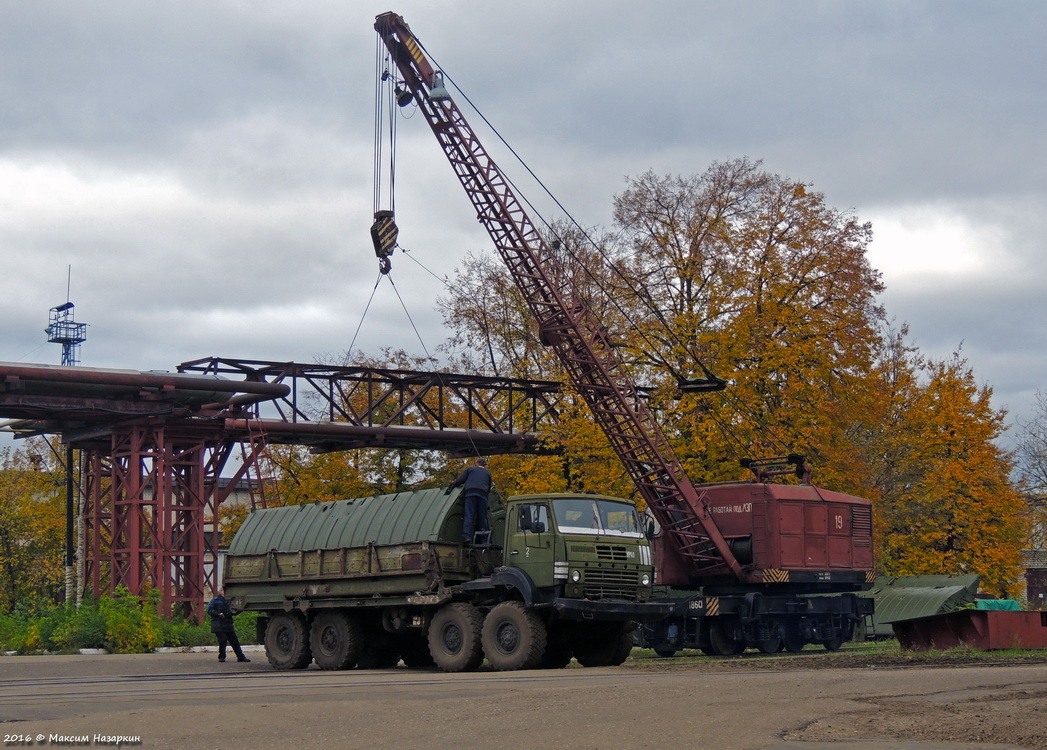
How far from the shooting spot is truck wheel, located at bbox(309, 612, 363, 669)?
22938 millimetres

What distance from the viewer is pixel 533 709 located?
1266 cm

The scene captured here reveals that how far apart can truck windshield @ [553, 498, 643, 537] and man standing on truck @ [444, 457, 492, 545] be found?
1568mm

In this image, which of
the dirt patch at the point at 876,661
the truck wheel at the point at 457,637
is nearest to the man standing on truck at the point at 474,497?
the truck wheel at the point at 457,637

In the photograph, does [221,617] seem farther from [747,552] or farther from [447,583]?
[747,552]

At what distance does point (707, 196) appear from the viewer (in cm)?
4122

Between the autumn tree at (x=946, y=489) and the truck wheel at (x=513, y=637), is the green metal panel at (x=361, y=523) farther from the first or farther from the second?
the autumn tree at (x=946, y=489)

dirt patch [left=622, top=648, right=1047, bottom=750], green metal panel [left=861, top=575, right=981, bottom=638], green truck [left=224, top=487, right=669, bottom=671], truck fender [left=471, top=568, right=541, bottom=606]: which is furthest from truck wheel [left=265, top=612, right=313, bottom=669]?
green metal panel [left=861, top=575, right=981, bottom=638]

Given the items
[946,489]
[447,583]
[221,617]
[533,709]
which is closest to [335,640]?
[447,583]

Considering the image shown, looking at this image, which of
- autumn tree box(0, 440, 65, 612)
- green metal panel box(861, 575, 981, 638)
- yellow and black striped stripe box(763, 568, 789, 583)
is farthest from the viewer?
autumn tree box(0, 440, 65, 612)

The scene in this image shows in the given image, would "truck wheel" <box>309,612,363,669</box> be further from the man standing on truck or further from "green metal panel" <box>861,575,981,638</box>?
"green metal panel" <box>861,575,981,638</box>

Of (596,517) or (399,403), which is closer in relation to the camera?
(596,517)

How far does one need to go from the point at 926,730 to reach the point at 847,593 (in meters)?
18.8

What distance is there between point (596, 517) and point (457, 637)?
3019 millimetres

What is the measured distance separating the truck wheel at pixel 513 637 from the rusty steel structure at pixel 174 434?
15.6 metres
